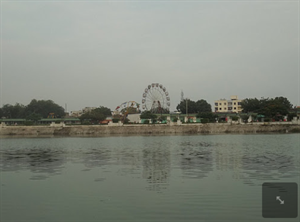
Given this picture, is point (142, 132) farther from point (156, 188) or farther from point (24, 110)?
point (24, 110)

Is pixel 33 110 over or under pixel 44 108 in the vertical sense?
under

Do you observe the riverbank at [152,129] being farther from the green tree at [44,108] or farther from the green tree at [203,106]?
the green tree at [44,108]

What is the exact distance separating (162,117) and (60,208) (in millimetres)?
87856

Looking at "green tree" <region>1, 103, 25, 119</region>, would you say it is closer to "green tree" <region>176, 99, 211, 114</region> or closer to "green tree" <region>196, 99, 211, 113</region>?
"green tree" <region>176, 99, 211, 114</region>

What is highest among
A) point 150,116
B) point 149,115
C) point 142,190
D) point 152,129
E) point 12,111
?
point 12,111

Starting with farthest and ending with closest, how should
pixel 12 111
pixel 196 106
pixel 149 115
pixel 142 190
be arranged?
pixel 12 111 < pixel 196 106 < pixel 149 115 < pixel 142 190

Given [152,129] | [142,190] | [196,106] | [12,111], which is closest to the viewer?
[142,190]

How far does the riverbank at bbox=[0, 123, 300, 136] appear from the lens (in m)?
63.9

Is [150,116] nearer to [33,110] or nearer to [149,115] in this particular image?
[149,115]

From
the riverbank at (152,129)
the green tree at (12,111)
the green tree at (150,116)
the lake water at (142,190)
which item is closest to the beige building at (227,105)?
the green tree at (150,116)

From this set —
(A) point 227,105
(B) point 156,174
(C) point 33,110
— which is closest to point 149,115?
(A) point 227,105

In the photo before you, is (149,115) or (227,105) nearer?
(149,115)

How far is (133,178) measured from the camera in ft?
50.1

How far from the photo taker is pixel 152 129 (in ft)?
231
